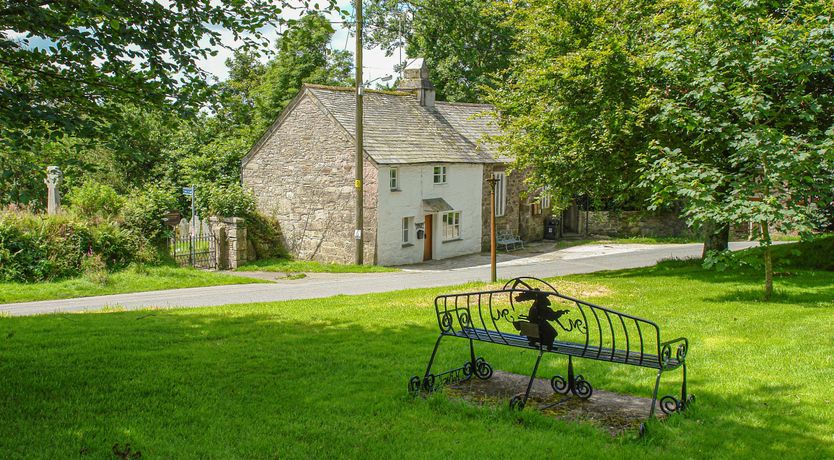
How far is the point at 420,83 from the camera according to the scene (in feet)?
120

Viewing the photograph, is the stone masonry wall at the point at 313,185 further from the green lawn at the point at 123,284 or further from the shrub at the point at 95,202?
the shrub at the point at 95,202

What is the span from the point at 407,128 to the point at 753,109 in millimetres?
20200

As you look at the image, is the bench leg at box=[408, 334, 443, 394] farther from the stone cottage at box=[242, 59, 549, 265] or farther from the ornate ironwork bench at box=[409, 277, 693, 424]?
the stone cottage at box=[242, 59, 549, 265]

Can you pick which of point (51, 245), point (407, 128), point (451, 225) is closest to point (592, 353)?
point (51, 245)

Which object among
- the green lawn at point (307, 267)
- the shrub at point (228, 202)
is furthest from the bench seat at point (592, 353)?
the shrub at point (228, 202)

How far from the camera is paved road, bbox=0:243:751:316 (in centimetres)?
1870

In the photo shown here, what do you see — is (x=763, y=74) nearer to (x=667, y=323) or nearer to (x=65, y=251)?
(x=667, y=323)

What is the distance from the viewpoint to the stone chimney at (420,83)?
119 ft

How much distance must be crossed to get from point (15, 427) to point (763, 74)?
14.3m

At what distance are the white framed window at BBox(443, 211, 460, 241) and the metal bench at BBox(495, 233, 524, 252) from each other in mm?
2667

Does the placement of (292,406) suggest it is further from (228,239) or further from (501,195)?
(501,195)

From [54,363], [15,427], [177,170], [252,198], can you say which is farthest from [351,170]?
[15,427]

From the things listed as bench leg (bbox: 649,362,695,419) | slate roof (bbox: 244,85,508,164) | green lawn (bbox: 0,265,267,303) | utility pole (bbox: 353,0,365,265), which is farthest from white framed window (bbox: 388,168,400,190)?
bench leg (bbox: 649,362,695,419)

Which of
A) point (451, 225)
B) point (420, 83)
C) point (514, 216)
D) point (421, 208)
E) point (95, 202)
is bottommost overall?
point (451, 225)
